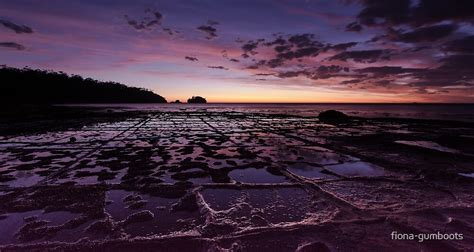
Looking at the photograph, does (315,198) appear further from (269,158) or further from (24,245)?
(24,245)

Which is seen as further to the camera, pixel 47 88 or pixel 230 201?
pixel 47 88

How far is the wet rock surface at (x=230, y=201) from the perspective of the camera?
4.12 meters

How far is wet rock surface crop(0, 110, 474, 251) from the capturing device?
4125 millimetres

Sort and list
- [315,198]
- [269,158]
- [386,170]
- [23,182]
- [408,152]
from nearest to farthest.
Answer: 1. [315,198]
2. [23,182]
3. [386,170]
4. [269,158]
5. [408,152]

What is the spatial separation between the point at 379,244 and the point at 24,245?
4.91 metres

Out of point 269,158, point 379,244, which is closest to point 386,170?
point 269,158

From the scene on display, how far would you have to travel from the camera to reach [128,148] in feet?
40.1

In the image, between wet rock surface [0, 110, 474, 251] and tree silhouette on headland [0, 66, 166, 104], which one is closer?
wet rock surface [0, 110, 474, 251]

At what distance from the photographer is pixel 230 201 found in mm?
5789

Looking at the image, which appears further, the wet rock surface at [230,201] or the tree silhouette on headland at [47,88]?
the tree silhouette on headland at [47,88]

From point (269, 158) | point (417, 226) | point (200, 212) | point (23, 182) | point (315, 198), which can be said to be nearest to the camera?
point (417, 226)

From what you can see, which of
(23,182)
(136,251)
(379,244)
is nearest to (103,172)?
(23,182)

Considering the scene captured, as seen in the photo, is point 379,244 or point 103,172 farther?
point 103,172

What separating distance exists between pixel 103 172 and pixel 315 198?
226 inches
